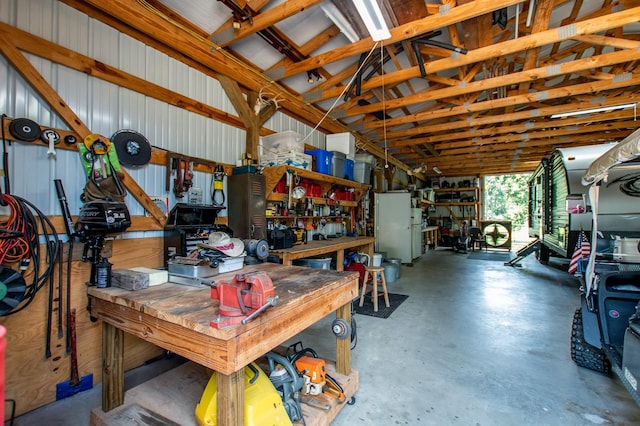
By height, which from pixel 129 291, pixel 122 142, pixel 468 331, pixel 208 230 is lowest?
pixel 468 331

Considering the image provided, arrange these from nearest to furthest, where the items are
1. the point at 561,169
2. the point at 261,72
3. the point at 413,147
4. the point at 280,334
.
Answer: the point at 280,334
the point at 261,72
the point at 561,169
the point at 413,147

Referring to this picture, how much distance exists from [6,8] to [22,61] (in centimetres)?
32

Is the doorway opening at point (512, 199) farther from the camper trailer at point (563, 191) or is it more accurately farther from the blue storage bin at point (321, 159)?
the blue storage bin at point (321, 159)

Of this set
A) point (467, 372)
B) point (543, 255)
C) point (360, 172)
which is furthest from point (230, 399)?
point (543, 255)

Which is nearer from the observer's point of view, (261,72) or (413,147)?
(261,72)

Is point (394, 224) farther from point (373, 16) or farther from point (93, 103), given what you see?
point (93, 103)

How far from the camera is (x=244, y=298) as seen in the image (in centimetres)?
115

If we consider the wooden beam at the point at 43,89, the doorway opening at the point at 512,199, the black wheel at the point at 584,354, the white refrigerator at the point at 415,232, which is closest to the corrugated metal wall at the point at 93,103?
the wooden beam at the point at 43,89

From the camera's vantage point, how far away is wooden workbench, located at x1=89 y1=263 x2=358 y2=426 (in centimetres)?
109

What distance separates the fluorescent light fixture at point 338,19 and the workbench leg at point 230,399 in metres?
2.95

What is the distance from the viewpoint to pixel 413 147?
7.64 m

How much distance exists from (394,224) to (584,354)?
4815mm

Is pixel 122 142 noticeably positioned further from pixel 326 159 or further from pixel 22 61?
pixel 326 159

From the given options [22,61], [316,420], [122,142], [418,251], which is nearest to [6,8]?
[22,61]
